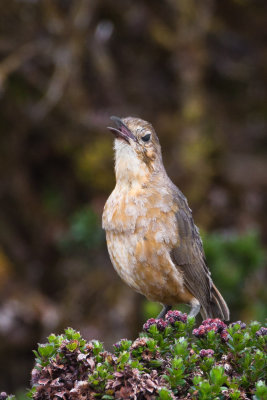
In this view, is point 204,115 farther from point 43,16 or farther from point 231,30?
point 43,16

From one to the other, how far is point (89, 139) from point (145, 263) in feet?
13.4

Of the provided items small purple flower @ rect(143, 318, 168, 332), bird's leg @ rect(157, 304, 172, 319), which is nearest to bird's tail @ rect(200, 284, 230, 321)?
bird's leg @ rect(157, 304, 172, 319)

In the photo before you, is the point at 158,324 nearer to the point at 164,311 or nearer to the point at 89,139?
the point at 164,311

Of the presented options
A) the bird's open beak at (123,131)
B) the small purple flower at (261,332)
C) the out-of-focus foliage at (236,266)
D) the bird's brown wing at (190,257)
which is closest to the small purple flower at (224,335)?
the small purple flower at (261,332)

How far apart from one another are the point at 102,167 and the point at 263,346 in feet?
17.4

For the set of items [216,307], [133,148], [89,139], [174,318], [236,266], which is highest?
[89,139]

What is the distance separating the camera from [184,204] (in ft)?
16.8

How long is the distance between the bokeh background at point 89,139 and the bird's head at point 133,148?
2641 millimetres

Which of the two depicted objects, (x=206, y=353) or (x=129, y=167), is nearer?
(x=206, y=353)

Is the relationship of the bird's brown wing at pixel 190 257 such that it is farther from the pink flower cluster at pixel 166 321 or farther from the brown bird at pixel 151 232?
the pink flower cluster at pixel 166 321

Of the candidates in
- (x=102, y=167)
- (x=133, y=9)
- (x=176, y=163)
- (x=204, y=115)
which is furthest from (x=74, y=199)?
(x=133, y=9)

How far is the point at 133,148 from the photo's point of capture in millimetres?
4980

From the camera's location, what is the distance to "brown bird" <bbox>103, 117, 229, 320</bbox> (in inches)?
183

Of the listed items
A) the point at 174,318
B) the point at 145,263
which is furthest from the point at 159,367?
the point at 145,263
